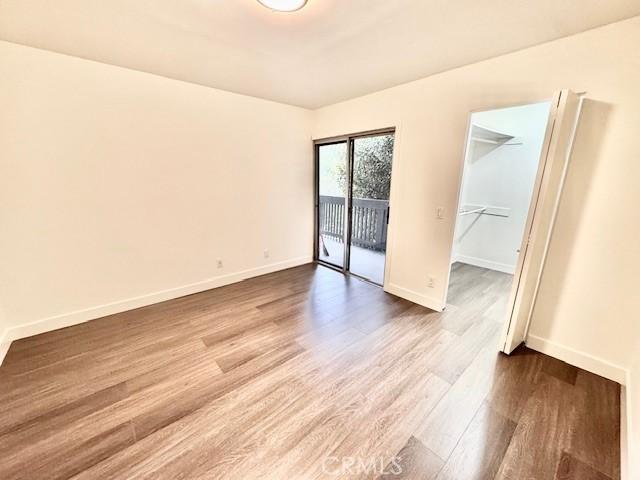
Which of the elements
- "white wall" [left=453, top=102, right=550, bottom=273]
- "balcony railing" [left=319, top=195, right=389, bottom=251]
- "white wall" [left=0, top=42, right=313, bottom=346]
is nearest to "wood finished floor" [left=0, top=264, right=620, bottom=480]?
"white wall" [left=0, top=42, right=313, bottom=346]

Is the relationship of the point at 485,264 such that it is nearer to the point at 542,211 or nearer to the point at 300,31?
the point at 542,211

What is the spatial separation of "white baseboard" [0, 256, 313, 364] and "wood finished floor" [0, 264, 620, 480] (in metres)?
0.10

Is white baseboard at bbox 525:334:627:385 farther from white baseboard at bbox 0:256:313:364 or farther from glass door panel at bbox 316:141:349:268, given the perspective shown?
white baseboard at bbox 0:256:313:364

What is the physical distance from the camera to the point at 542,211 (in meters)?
1.90

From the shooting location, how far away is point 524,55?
203 centimetres

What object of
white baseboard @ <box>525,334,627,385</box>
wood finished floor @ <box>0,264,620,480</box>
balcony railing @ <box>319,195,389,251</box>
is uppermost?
balcony railing @ <box>319,195,389,251</box>

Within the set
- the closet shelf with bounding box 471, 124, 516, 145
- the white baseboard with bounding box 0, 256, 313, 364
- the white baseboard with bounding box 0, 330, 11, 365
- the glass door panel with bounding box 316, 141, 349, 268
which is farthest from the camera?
the glass door panel with bounding box 316, 141, 349, 268

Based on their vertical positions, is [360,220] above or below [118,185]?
below

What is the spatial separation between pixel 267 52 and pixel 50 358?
3006 mm

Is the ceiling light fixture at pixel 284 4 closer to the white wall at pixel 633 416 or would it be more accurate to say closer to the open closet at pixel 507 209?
the open closet at pixel 507 209

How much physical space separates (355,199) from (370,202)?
1.00 ft

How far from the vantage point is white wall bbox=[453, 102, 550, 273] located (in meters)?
3.72

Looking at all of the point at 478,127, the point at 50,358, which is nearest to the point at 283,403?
the point at 50,358

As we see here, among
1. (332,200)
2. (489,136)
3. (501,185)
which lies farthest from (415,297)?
(489,136)
